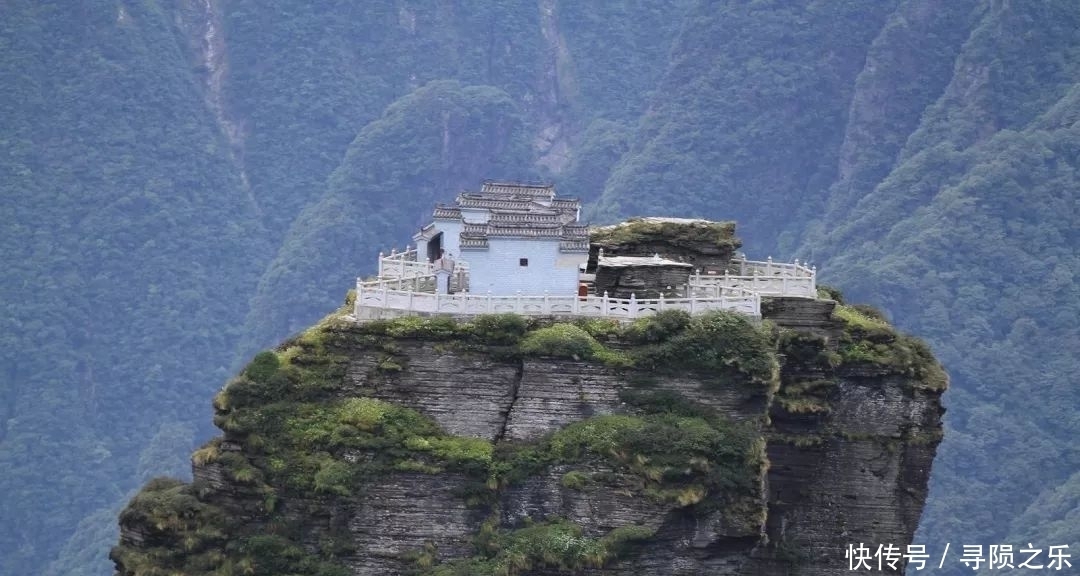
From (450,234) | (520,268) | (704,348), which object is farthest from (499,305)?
(450,234)

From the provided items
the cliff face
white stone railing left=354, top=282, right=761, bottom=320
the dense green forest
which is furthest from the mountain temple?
the dense green forest

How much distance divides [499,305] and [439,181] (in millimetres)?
122738

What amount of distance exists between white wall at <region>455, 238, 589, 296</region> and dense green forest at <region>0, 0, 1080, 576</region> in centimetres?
5703

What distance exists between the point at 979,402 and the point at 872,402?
65758mm

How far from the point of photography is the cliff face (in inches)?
2101

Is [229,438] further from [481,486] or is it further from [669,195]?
[669,195]

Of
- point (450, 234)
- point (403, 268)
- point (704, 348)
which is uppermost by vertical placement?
point (450, 234)

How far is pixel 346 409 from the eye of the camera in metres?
54.4

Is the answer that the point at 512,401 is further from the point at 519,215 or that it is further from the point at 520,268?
the point at 519,215

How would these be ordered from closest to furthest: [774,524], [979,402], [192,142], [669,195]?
1. [774,524]
2. [979,402]
3. [669,195]
4. [192,142]

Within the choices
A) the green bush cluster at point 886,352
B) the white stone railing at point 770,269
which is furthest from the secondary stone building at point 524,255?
the green bush cluster at point 886,352

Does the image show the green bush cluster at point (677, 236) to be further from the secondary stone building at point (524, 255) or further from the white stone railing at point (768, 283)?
the secondary stone building at point (524, 255)

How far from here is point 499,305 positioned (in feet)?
182

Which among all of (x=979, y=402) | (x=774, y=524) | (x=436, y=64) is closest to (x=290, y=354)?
(x=774, y=524)
